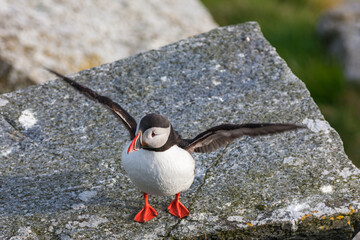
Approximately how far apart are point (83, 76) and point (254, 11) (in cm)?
492

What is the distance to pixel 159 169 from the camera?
9.13ft

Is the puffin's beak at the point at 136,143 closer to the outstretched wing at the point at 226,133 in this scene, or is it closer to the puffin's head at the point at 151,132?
the puffin's head at the point at 151,132

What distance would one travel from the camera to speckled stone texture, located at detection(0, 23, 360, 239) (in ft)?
10.0

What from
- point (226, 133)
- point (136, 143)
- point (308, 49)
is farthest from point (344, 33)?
point (136, 143)

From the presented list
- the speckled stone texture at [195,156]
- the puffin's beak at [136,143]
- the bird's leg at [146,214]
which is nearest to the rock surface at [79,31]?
the speckled stone texture at [195,156]

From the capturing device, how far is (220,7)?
8836 millimetres

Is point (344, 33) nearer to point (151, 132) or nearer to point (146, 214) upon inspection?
point (146, 214)

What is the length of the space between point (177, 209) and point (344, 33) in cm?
541

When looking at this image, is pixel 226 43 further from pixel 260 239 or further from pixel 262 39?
pixel 260 239

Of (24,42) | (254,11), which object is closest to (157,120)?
(24,42)

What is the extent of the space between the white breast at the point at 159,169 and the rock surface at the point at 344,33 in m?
4.78

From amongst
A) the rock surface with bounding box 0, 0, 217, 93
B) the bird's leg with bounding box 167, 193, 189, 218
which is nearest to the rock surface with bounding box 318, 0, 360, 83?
the rock surface with bounding box 0, 0, 217, 93

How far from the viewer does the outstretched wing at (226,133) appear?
2.81 m

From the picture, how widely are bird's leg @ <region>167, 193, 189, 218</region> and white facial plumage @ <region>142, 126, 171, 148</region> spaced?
0.53 metres
